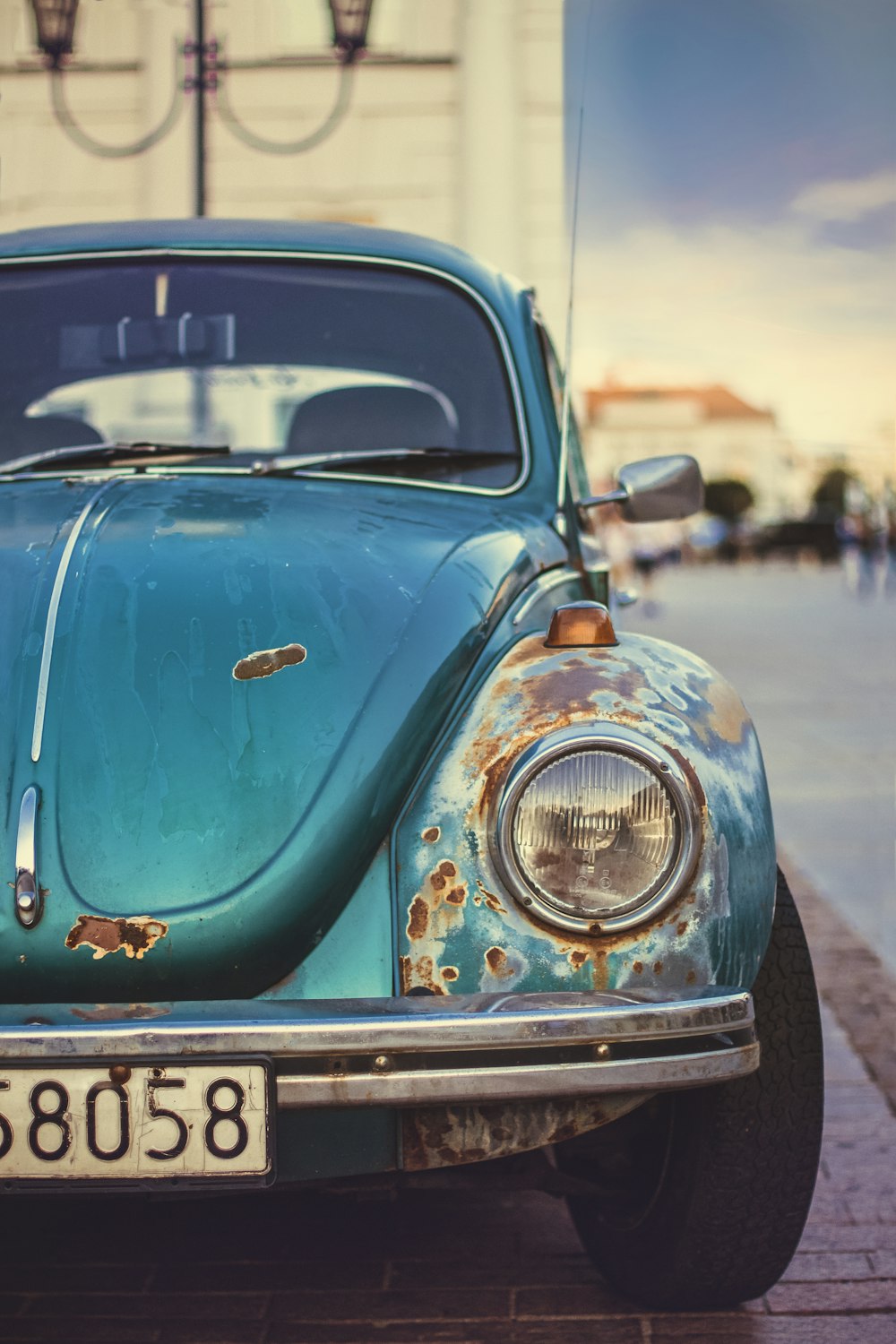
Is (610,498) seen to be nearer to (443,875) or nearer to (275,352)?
(275,352)

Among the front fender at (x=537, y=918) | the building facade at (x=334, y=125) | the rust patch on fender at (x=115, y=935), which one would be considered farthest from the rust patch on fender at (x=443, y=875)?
the building facade at (x=334, y=125)

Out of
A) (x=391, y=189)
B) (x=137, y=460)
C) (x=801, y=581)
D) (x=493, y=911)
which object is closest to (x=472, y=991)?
(x=493, y=911)

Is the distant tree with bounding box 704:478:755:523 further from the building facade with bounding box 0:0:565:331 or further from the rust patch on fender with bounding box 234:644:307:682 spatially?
the rust patch on fender with bounding box 234:644:307:682

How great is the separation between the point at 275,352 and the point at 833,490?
109607mm

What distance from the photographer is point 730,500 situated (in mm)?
101750

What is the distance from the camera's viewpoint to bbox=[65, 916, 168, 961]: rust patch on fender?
2.07 metres

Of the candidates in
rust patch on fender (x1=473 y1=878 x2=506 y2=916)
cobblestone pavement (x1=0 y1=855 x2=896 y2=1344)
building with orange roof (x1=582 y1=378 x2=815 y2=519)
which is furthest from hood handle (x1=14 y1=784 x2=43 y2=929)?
building with orange roof (x1=582 y1=378 x2=815 y2=519)

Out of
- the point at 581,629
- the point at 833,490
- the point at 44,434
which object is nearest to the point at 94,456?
the point at 44,434

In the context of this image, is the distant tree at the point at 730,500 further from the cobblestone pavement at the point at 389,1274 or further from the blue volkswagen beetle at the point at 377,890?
the blue volkswagen beetle at the point at 377,890

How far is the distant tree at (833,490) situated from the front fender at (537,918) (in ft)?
344

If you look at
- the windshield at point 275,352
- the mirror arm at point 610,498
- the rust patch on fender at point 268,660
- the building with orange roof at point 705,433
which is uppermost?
the windshield at point 275,352

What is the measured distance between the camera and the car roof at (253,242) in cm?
353

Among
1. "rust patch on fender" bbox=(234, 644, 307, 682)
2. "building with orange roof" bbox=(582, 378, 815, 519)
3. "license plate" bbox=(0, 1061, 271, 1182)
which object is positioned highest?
"rust patch on fender" bbox=(234, 644, 307, 682)

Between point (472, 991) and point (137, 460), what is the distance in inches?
54.5
